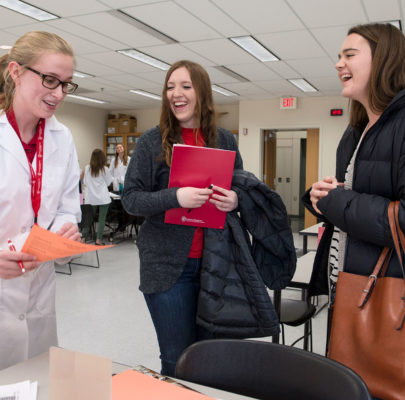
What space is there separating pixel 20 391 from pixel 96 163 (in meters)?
6.35

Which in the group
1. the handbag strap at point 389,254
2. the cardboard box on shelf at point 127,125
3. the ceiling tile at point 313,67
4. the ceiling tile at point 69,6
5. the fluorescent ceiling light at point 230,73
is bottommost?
the handbag strap at point 389,254

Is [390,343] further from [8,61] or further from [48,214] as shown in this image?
[8,61]

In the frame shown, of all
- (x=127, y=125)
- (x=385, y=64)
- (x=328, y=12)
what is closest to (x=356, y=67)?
(x=385, y=64)

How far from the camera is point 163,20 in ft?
15.6

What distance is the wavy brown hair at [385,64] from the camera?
4.54 feet

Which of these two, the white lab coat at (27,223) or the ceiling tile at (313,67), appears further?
the ceiling tile at (313,67)

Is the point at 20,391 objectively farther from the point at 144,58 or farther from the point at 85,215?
the point at 144,58

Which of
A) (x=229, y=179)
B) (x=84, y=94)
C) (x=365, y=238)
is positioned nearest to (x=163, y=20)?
(x=229, y=179)

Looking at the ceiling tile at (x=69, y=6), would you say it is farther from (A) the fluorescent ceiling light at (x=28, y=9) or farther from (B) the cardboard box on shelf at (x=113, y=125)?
(B) the cardboard box on shelf at (x=113, y=125)

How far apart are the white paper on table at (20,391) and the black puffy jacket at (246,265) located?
78 centimetres

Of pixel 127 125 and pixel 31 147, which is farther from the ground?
pixel 127 125

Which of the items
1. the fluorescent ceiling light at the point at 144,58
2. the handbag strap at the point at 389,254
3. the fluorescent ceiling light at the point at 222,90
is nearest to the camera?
the handbag strap at the point at 389,254

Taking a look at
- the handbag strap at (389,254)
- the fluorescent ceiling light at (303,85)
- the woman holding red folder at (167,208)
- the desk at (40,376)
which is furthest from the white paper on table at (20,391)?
the fluorescent ceiling light at (303,85)

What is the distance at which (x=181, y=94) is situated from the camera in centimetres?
172
